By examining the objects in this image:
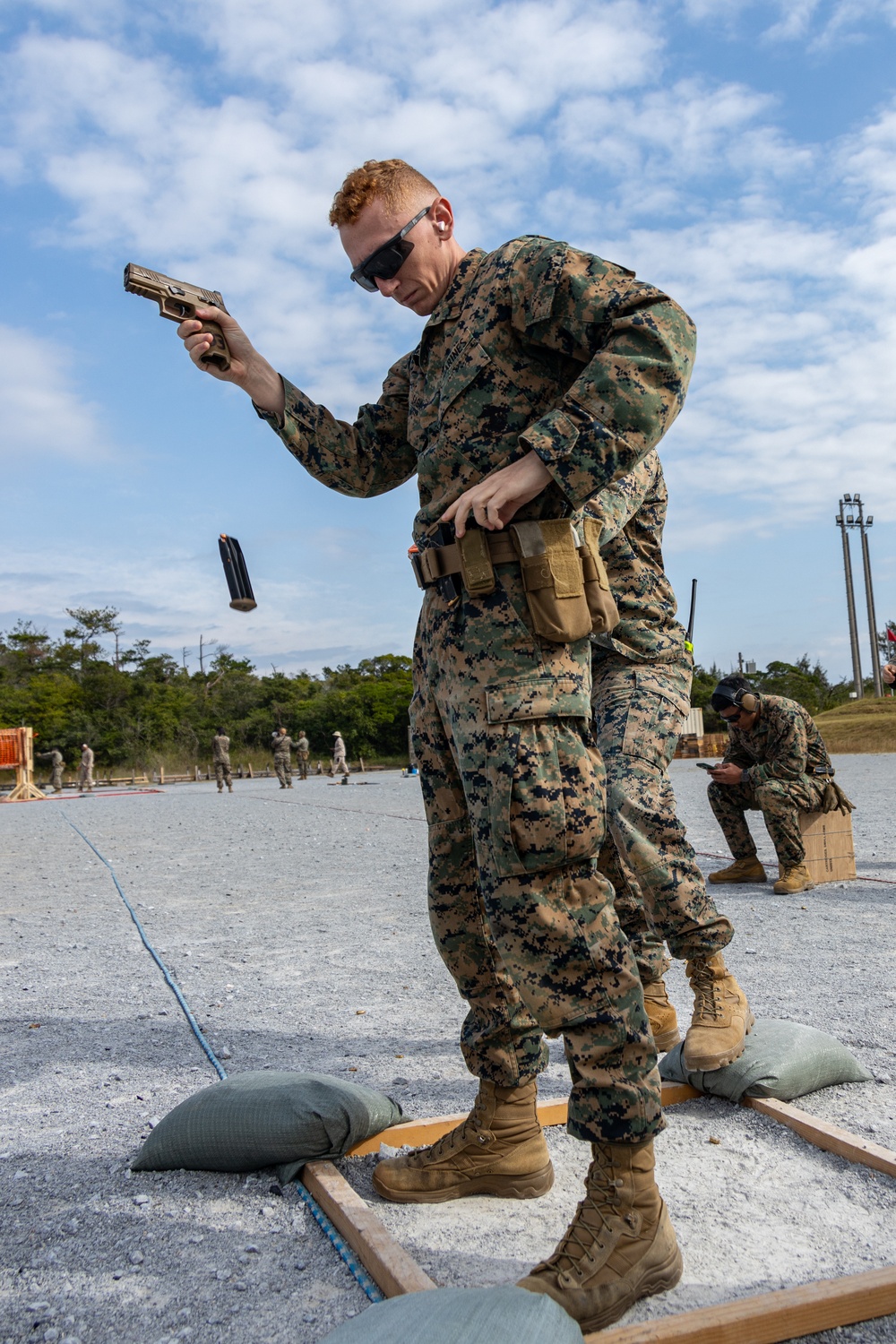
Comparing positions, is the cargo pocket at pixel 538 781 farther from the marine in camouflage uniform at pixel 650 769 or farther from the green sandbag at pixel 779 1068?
the green sandbag at pixel 779 1068

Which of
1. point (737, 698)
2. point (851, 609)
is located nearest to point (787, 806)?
point (737, 698)

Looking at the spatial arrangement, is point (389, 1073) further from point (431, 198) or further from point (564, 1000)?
point (431, 198)

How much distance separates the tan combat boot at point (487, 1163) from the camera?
2.34 m

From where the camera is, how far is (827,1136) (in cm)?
247

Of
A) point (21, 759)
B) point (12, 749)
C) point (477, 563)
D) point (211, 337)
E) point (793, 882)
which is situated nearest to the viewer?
point (477, 563)

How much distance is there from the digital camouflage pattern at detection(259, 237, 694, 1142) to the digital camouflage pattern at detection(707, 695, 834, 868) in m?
5.15

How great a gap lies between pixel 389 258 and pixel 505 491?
0.69 metres

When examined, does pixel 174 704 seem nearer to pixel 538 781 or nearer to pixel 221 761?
pixel 221 761

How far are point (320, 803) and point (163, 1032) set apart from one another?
1673 centimetres

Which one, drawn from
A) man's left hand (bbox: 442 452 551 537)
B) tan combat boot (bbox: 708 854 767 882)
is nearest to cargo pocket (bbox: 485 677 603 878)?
man's left hand (bbox: 442 452 551 537)

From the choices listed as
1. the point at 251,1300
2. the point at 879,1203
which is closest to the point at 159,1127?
the point at 251,1300

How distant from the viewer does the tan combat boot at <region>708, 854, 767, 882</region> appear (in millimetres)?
7539

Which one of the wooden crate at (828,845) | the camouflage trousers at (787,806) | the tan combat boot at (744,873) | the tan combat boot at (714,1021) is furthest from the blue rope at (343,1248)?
the tan combat boot at (744,873)

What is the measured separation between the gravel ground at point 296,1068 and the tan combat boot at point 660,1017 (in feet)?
1.15
